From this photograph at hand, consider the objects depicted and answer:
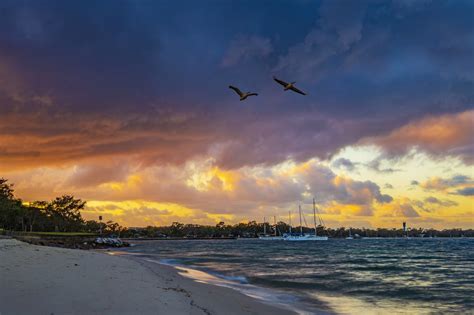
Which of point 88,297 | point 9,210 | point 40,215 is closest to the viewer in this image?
point 88,297

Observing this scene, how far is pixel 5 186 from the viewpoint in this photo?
343ft

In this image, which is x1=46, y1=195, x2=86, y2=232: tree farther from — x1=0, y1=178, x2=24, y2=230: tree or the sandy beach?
the sandy beach

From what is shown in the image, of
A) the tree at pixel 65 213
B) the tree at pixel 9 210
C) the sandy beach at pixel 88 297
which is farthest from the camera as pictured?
the tree at pixel 65 213

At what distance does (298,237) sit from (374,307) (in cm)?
18723

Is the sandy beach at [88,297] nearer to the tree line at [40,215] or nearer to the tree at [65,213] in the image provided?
the tree line at [40,215]

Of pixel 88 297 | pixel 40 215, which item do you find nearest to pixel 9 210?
pixel 40 215

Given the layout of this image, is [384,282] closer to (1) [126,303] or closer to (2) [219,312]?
(2) [219,312]

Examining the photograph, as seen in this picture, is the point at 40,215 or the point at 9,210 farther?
the point at 40,215

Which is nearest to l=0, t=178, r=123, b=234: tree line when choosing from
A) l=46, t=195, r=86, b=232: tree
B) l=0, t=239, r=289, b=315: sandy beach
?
l=46, t=195, r=86, b=232: tree

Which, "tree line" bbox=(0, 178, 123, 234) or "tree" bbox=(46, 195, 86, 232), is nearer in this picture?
"tree line" bbox=(0, 178, 123, 234)

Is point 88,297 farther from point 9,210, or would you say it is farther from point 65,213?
point 65,213

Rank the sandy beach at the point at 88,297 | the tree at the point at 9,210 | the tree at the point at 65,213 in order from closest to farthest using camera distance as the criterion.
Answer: the sandy beach at the point at 88,297 < the tree at the point at 9,210 < the tree at the point at 65,213

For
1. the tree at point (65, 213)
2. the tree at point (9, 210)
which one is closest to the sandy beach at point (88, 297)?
the tree at point (9, 210)

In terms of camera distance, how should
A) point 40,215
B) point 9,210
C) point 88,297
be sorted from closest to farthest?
point 88,297 < point 9,210 < point 40,215
